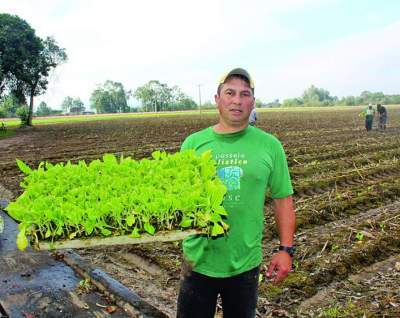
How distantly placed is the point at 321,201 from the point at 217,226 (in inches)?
227

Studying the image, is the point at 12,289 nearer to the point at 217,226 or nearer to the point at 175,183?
the point at 175,183

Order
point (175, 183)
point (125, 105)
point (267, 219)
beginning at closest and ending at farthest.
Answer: point (175, 183), point (267, 219), point (125, 105)

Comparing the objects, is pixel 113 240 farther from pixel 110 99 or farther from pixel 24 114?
pixel 110 99

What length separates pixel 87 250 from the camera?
18.6ft

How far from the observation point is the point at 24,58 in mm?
28828

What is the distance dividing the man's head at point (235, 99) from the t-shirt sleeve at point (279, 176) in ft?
0.92

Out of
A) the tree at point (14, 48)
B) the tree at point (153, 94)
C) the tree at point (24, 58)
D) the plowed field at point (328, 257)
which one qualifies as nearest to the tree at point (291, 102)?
the tree at point (153, 94)

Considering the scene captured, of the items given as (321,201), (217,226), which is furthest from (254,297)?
(321,201)

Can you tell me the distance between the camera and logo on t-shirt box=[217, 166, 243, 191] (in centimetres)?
244

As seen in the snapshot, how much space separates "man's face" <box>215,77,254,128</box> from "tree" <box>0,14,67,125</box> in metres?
27.9

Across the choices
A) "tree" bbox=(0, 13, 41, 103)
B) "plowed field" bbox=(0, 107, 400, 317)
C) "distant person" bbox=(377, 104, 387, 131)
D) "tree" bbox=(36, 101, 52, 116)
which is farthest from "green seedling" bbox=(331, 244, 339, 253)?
"tree" bbox=(36, 101, 52, 116)

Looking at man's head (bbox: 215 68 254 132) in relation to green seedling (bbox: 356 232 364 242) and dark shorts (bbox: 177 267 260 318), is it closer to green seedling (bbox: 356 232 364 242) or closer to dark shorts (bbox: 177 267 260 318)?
dark shorts (bbox: 177 267 260 318)

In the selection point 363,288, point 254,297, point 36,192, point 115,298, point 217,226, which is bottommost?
point 363,288

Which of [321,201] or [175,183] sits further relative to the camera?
[321,201]
